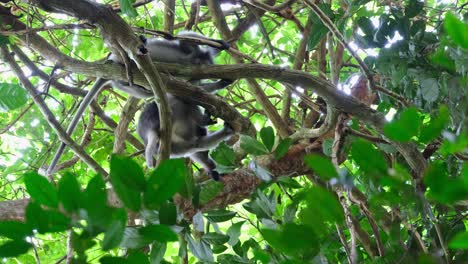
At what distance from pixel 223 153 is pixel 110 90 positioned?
313cm

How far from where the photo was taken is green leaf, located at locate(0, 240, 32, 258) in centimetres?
84

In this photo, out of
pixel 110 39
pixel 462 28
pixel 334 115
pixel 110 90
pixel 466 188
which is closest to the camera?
pixel 466 188

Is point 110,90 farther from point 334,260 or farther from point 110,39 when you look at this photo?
point 334,260

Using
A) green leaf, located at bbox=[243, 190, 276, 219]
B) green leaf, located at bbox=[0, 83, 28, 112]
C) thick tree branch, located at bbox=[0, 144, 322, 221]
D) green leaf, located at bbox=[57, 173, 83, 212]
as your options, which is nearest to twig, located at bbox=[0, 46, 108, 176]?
thick tree branch, located at bbox=[0, 144, 322, 221]

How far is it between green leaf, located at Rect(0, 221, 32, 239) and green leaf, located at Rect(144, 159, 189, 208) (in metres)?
0.21

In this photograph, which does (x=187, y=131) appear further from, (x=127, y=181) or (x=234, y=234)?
(x=127, y=181)

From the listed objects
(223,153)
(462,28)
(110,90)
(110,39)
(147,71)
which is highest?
(462,28)

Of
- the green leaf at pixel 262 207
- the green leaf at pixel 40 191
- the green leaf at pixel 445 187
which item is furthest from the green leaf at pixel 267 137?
the green leaf at pixel 445 187

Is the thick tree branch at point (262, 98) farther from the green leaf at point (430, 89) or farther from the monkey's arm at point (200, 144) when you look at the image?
the green leaf at point (430, 89)

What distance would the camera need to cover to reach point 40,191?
35.4 inches

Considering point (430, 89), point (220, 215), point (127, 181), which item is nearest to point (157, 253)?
point (220, 215)

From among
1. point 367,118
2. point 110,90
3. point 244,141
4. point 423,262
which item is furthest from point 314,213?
point 110,90

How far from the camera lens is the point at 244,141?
2035mm

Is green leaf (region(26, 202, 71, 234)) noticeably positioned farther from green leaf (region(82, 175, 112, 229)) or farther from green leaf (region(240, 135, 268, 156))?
green leaf (region(240, 135, 268, 156))
